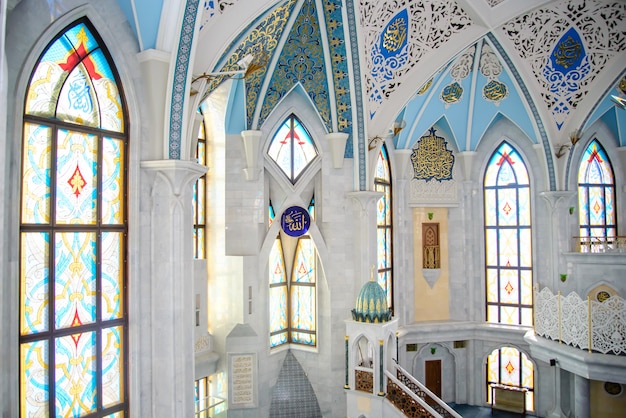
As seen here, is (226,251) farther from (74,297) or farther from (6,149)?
(6,149)

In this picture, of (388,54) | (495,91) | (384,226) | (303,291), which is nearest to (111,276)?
(303,291)

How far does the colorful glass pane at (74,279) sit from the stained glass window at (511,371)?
10910 mm

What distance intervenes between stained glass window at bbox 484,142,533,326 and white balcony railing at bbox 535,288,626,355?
2882 millimetres

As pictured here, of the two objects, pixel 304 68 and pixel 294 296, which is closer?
pixel 304 68

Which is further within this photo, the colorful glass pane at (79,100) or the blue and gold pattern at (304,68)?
the blue and gold pattern at (304,68)

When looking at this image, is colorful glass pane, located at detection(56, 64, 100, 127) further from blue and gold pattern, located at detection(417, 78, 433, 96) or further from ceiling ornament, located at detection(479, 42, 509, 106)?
ceiling ornament, located at detection(479, 42, 509, 106)

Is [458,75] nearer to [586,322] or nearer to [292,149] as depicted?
[292,149]

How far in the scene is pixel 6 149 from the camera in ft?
17.5

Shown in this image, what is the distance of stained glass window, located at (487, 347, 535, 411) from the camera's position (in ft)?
45.3

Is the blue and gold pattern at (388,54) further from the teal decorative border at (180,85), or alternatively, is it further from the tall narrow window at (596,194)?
the tall narrow window at (596,194)

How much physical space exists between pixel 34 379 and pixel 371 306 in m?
5.34

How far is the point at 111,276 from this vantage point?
258 inches

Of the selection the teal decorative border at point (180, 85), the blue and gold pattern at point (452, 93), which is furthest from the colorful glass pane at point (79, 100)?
the blue and gold pattern at point (452, 93)

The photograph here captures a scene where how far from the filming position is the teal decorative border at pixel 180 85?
22.2ft
